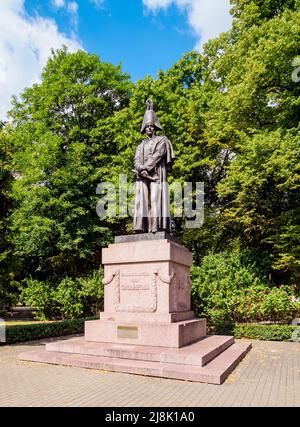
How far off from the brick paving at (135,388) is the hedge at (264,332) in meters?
5.57

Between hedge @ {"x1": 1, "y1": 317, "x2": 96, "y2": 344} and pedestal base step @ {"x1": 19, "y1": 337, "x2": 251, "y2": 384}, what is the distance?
4.17m

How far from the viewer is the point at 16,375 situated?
9.03 meters

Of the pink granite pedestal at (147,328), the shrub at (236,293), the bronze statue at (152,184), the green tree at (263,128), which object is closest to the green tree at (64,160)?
the shrub at (236,293)

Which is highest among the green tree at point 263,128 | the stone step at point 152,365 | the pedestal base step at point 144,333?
the green tree at point 263,128

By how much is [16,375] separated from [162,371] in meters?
3.40

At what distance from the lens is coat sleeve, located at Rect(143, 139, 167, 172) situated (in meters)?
12.3

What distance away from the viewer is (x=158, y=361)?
365 inches

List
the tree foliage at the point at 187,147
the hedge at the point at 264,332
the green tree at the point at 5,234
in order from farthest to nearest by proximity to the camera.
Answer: the tree foliage at the point at 187,147
the hedge at the point at 264,332
the green tree at the point at 5,234

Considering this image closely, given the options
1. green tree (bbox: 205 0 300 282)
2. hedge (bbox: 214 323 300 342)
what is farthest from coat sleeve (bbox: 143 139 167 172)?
hedge (bbox: 214 323 300 342)

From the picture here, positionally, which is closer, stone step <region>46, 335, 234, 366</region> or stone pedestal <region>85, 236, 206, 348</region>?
stone step <region>46, 335, 234, 366</region>

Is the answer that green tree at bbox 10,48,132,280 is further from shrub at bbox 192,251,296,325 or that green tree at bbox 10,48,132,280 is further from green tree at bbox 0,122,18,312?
shrub at bbox 192,251,296,325

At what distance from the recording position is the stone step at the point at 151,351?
9.00m

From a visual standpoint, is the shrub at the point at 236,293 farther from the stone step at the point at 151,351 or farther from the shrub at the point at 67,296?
the stone step at the point at 151,351

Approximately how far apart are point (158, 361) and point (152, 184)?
17.6 feet
